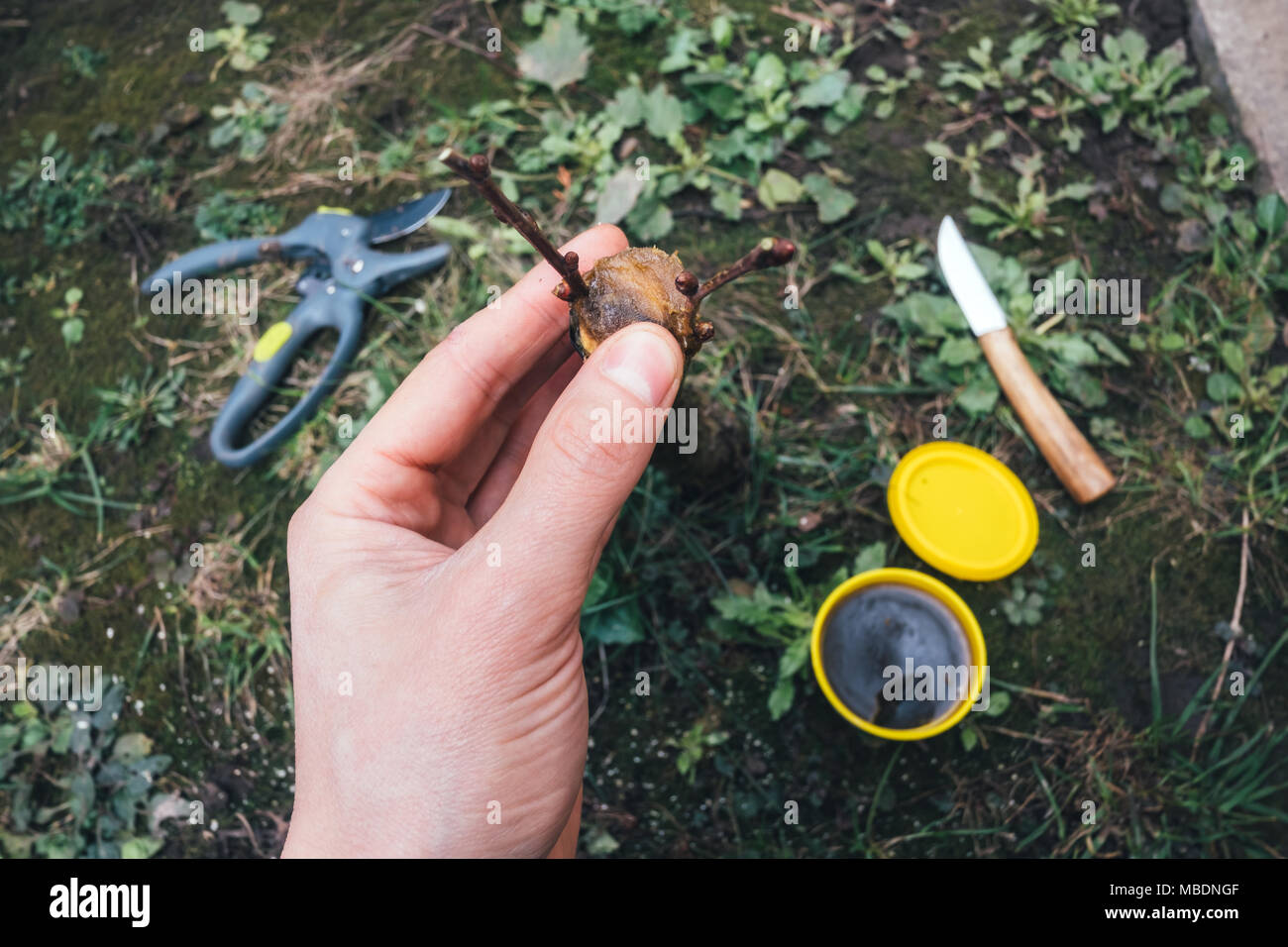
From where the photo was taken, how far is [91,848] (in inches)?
122

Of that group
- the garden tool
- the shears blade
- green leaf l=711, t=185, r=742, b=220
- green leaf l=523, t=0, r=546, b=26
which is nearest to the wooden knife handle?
the garden tool

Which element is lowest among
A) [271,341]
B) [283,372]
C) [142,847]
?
[142,847]

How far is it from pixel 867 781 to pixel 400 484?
1.89 meters

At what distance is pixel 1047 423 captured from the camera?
2.98 metres

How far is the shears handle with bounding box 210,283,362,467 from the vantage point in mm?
3178

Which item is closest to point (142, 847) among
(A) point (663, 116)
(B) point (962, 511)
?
(B) point (962, 511)

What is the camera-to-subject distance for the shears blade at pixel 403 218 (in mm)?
3256

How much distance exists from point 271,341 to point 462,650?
200cm

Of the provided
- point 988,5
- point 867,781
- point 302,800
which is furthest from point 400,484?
point 988,5

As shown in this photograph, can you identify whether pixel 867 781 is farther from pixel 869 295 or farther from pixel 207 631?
pixel 207 631

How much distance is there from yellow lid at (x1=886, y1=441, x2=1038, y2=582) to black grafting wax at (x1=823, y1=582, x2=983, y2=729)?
18 cm

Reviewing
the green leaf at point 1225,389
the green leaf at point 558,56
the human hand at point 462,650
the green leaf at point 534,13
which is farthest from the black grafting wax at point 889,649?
the green leaf at point 534,13

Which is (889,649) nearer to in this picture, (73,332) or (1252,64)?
(1252,64)

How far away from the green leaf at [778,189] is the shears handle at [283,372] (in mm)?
1709
